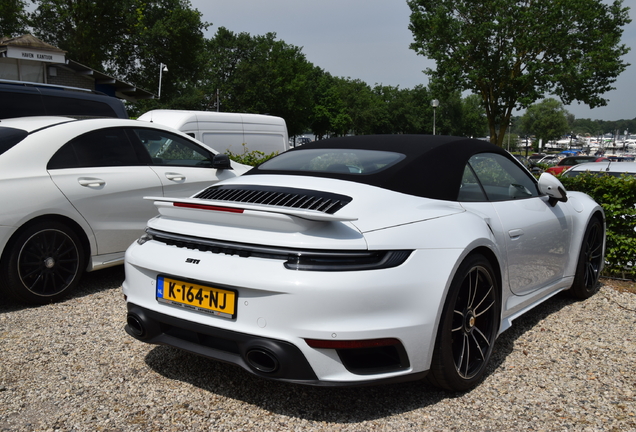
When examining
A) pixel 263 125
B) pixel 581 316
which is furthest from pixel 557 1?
pixel 581 316

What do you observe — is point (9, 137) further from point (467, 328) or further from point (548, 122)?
point (548, 122)

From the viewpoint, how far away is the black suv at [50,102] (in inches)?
249

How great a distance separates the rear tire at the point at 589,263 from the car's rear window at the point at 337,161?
2.29 meters

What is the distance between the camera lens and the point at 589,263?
16.8 feet

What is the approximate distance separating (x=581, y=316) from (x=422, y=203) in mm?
2399

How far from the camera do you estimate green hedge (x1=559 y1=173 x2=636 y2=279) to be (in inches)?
233

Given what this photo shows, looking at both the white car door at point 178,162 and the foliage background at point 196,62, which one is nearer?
the white car door at point 178,162

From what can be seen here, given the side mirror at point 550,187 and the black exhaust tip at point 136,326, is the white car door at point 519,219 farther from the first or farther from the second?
the black exhaust tip at point 136,326

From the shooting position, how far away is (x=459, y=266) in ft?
9.57

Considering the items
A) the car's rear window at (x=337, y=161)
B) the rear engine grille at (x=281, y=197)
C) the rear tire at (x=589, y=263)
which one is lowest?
the rear tire at (x=589, y=263)

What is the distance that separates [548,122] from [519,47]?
93.4m

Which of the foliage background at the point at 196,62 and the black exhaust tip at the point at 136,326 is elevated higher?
the foliage background at the point at 196,62

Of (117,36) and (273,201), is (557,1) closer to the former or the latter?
(273,201)

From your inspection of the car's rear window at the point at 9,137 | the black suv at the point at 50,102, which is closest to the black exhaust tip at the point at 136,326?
the car's rear window at the point at 9,137
